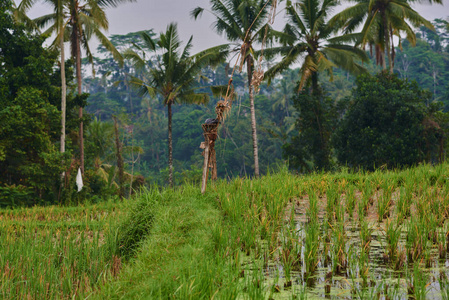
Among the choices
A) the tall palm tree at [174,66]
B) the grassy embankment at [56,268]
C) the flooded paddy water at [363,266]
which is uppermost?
the tall palm tree at [174,66]

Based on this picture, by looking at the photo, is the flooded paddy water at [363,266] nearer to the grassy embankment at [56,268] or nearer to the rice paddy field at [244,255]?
the rice paddy field at [244,255]

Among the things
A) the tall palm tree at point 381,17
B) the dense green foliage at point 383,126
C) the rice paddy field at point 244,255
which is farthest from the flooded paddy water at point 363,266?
the tall palm tree at point 381,17

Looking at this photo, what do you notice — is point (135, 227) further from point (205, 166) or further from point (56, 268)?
point (205, 166)

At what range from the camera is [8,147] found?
14.1 m

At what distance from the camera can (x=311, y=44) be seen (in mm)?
17984

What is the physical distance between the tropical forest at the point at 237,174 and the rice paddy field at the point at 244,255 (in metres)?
0.02

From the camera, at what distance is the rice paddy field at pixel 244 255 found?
3098mm

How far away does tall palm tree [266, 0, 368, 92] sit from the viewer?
17312 mm

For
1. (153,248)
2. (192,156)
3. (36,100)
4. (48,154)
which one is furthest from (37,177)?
(192,156)

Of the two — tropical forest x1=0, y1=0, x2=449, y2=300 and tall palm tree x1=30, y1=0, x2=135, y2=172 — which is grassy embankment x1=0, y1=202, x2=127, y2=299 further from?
tall palm tree x1=30, y1=0, x2=135, y2=172

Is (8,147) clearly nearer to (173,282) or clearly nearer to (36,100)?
(36,100)

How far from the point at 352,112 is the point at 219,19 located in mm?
6910

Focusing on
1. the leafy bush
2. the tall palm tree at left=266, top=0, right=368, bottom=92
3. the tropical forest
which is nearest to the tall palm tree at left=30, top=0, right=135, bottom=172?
the tropical forest

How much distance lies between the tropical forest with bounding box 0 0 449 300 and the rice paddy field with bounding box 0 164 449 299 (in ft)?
0.08
